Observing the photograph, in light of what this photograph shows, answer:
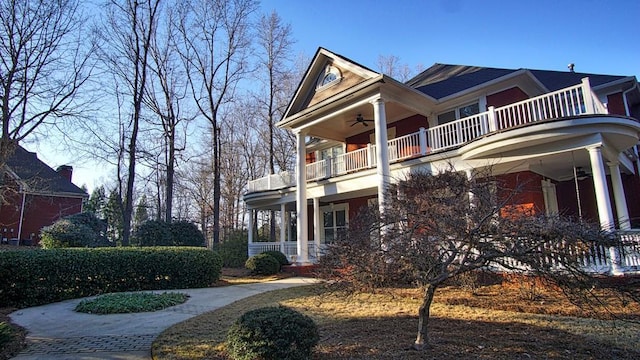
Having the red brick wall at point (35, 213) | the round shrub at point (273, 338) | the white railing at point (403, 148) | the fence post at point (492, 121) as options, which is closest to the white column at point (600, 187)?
the fence post at point (492, 121)

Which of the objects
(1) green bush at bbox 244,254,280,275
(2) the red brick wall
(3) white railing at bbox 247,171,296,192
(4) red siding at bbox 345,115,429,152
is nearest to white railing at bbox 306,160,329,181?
Answer: (3) white railing at bbox 247,171,296,192

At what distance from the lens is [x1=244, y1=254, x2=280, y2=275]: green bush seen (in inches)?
575

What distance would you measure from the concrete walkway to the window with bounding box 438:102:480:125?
32.6ft

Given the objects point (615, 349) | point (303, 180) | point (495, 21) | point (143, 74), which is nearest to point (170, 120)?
point (143, 74)

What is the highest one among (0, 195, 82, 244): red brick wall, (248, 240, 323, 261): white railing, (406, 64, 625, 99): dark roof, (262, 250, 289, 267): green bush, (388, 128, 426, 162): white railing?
(406, 64, 625, 99): dark roof

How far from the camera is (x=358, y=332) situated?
5.62 m

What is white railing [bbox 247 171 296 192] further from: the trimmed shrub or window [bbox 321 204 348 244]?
the trimmed shrub

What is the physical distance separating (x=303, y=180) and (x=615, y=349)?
1199 cm

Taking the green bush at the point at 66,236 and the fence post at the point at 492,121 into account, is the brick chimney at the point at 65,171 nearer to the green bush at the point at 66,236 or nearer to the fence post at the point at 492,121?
the green bush at the point at 66,236

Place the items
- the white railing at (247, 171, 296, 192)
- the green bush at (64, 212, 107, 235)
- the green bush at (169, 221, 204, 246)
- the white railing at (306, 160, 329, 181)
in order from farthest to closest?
the green bush at (64, 212, 107, 235) → the white railing at (247, 171, 296, 192) → the green bush at (169, 221, 204, 246) → the white railing at (306, 160, 329, 181)

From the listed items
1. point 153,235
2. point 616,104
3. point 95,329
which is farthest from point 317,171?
point 616,104

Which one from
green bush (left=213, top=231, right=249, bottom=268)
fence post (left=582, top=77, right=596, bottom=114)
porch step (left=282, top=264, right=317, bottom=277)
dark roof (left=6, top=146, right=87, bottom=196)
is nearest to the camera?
fence post (left=582, top=77, right=596, bottom=114)

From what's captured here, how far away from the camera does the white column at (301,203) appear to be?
15.0 m

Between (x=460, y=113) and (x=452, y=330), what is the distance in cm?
1015
